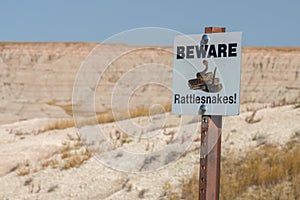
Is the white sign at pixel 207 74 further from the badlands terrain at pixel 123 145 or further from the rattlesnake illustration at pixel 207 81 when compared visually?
the badlands terrain at pixel 123 145

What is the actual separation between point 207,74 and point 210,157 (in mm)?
724

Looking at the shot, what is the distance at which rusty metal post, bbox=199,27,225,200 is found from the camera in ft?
16.9

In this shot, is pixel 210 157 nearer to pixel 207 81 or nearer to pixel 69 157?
pixel 207 81

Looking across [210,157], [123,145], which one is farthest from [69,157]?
[210,157]

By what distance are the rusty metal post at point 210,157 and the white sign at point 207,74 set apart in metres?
0.13

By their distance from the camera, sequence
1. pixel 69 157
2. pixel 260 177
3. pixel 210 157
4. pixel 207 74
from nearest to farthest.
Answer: pixel 207 74
pixel 210 157
pixel 260 177
pixel 69 157

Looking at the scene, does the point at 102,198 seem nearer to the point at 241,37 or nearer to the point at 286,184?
the point at 286,184

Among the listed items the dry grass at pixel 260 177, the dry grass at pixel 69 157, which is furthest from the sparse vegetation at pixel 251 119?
the dry grass at pixel 69 157

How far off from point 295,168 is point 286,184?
42 cm

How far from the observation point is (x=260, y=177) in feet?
28.3

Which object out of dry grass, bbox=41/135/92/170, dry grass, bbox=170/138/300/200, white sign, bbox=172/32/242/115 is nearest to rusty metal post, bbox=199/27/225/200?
white sign, bbox=172/32/242/115

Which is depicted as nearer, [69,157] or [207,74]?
[207,74]

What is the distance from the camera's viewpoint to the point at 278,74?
195ft

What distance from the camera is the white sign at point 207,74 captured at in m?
4.94
